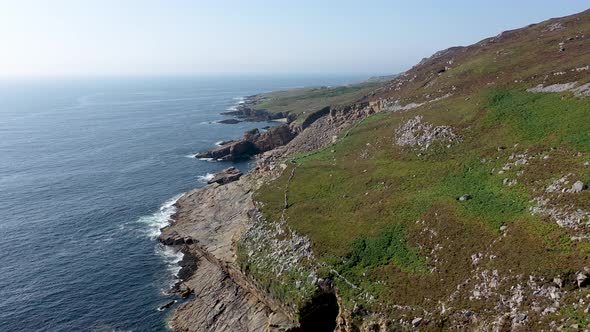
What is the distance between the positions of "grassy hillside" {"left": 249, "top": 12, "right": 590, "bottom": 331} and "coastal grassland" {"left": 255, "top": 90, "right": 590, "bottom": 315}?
0.48ft

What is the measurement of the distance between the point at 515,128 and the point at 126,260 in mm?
61205

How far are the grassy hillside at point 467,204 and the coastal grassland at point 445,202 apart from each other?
0.48 ft

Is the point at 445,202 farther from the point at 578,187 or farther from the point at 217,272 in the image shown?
the point at 217,272

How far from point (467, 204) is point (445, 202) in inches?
93.2

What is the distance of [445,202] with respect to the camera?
143ft

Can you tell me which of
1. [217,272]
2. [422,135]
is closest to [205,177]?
[217,272]

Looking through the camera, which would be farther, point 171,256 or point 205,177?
point 205,177

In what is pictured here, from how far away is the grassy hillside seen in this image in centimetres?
3017

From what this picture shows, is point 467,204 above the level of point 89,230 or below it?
above

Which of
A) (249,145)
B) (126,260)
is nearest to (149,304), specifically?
(126,260)

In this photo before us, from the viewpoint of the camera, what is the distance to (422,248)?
128 feet

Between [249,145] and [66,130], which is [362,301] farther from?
[66,130]

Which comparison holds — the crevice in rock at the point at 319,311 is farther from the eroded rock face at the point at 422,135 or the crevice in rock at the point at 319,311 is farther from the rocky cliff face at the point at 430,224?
the eroded rock face at the point at 422,135

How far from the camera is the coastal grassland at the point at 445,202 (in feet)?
111
